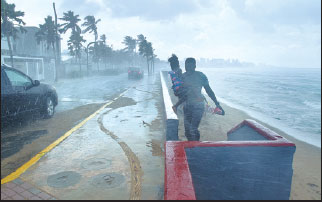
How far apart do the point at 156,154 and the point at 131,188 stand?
1.48 m

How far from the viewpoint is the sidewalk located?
3.22 metres

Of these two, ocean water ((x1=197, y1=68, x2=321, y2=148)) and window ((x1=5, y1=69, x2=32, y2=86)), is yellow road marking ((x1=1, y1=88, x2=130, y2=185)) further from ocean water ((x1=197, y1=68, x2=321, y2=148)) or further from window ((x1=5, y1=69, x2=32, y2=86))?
ocean water ((x1=197, y1=68, x2=321, y2=148))

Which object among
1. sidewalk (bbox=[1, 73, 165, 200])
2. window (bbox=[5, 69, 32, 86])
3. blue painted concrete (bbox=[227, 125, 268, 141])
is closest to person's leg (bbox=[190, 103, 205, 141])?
blue painted concrete (bbox=[227, 125, 268, 141])

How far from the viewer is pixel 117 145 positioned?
17.4ft

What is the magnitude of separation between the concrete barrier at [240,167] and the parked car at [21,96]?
5189 millimetres

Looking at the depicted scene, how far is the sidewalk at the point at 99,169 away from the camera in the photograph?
3.22 meters

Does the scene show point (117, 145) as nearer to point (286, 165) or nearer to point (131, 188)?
point (131, 188)

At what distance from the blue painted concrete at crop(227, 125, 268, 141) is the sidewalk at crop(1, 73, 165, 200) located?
140 cm

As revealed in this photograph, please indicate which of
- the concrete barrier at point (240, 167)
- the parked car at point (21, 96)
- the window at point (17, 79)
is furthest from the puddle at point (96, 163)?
the window at point (17, 79)

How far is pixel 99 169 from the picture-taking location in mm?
4012

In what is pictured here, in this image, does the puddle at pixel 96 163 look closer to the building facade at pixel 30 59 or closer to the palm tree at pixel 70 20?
the building facade at pixel 30 59

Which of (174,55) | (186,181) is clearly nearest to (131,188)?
(186,181)

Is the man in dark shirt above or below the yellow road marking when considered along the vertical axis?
above

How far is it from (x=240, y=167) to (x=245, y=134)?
1265mm
